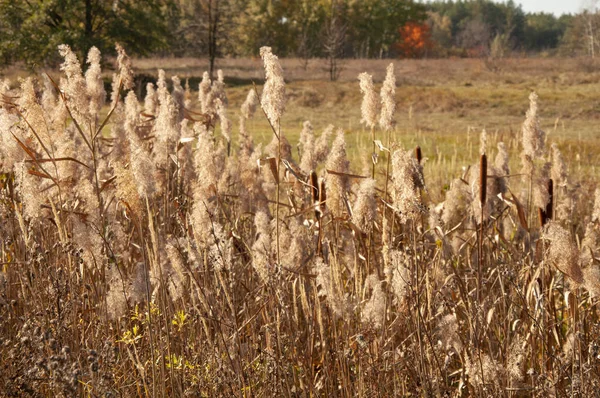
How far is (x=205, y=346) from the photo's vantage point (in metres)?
2.69

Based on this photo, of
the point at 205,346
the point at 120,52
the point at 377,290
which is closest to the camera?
the point at 377,290

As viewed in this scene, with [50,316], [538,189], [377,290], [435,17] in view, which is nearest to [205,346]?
[50,316]

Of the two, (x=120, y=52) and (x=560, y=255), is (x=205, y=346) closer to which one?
(x=560, y=255)

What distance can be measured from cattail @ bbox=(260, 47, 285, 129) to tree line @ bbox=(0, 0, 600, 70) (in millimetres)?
1760

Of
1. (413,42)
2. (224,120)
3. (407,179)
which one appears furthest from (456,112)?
(413,42)

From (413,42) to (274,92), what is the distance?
87093 millimetres

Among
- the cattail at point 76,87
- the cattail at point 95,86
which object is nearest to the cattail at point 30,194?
the cattail at point 76,87

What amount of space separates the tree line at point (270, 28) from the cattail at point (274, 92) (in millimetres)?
1760

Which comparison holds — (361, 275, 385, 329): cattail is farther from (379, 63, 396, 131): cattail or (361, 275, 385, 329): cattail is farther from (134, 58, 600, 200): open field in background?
(134, 58, 600, 200): open field in background

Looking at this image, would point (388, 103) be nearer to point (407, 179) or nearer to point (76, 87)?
point (407, 179)

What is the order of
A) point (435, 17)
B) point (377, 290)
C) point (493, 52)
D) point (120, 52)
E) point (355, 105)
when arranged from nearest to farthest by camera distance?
point (377, 290) → point (120, 52) → point (355, 105) → point (493, 52) → point (435, 17)

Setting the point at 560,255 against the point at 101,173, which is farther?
the point at 101,173

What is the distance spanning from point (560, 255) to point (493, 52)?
47.6 metres

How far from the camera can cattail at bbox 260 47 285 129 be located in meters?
2.16
